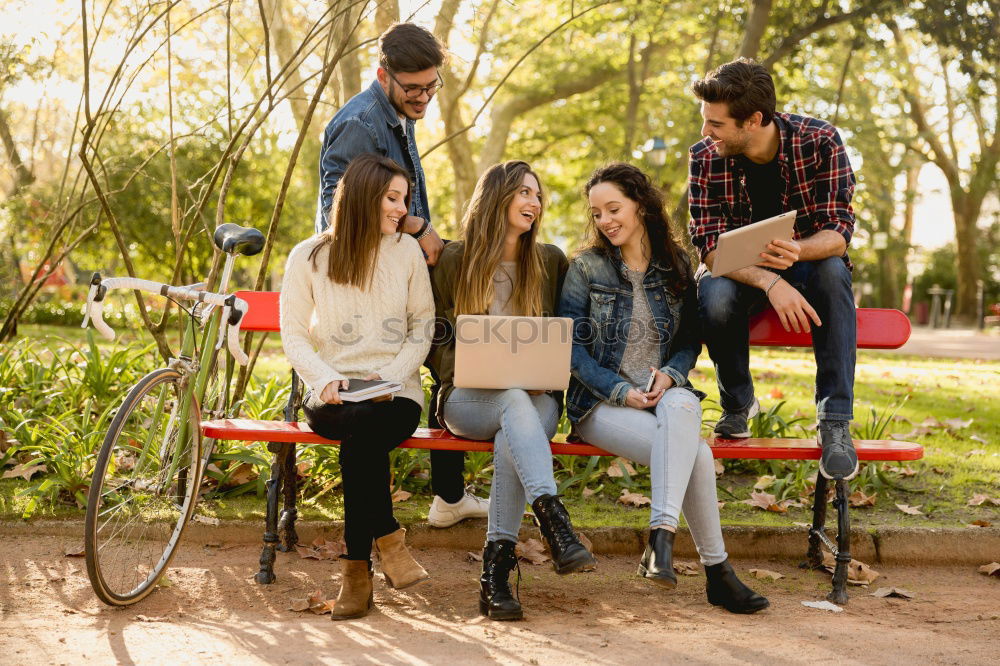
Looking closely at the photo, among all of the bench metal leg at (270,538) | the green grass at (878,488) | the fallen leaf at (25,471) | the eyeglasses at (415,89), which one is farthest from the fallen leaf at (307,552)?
the eyeglasses at (415,89)

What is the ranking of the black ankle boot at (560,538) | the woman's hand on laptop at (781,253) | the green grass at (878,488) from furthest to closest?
the green grass at (878,488), the woman's hand on laptop at (781,253), the black ankle boot at (560,538)

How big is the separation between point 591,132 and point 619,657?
63.9 ft

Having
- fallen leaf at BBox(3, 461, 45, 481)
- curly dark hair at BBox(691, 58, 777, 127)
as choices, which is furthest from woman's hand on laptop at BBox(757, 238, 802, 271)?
fallen leaf at BBox(3, 461, 45, 481)

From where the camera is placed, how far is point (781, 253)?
3.63 meters

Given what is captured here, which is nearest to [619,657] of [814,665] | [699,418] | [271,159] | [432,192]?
[814,665]

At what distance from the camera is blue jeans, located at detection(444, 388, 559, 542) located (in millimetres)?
3266

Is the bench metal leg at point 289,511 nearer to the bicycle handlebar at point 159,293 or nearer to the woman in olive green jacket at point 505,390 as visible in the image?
the bicycle handlebar at point 159,293

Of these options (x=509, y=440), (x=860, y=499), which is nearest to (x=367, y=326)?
(x=509, y=440)

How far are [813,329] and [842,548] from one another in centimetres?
81

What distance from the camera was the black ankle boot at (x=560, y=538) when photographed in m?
3.06

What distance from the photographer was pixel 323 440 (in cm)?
350

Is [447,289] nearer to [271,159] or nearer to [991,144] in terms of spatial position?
[271,159]

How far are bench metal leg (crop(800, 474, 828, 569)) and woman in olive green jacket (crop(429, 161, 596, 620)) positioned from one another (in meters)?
1.11

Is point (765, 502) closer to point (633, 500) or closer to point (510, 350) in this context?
point (633, 500)
